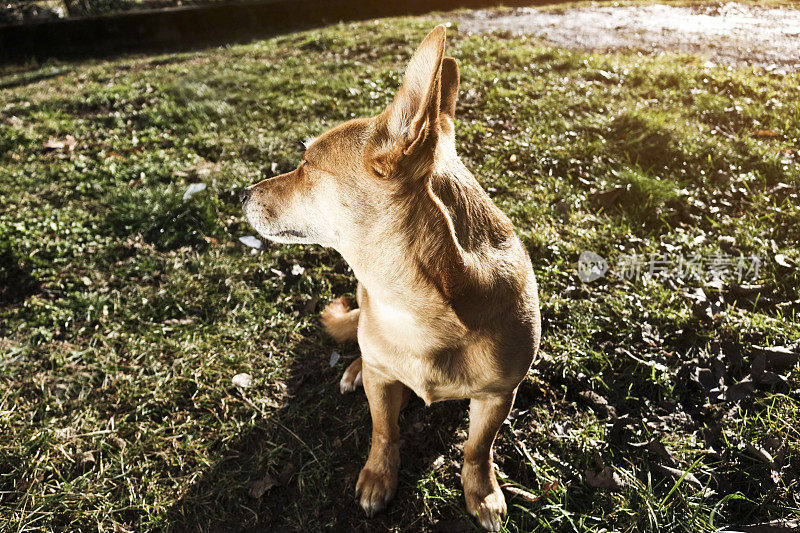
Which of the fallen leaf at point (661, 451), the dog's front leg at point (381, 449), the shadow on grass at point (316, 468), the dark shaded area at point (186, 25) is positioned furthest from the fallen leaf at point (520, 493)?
the dark shaded area at point (186, 25)

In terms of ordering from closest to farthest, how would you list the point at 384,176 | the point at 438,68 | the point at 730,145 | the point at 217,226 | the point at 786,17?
the point at 438,68 < the point at 384,176 < the point at 217,226 < the point at 730,145 < the point at 786,17

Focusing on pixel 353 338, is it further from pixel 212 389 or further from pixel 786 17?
pixel 786 17

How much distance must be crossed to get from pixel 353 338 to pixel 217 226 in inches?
70.3

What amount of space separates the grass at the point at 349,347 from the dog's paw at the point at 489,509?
0.06m

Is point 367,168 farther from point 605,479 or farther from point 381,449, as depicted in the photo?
point 605,479

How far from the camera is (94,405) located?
2799 millimetres

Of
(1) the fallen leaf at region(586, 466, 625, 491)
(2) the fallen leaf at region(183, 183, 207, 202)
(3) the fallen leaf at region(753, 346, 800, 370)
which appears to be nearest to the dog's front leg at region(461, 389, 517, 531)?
(1) the fallen leaf at region(586, 466, 625, 491)

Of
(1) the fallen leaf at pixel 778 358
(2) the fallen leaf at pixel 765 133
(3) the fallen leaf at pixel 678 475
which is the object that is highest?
(2) the fallen leaf at pixel 765 133

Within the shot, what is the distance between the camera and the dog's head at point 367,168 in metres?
1.50

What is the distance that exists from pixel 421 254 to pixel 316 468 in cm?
141

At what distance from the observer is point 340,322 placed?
288 centimetres

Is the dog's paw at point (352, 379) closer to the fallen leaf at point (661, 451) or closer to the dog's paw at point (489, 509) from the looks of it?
the dog's paw at point (489, 509)

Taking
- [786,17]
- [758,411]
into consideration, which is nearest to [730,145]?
[758,411]

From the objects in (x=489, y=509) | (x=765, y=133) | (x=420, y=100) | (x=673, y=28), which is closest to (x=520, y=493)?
(x=489, y=509)
